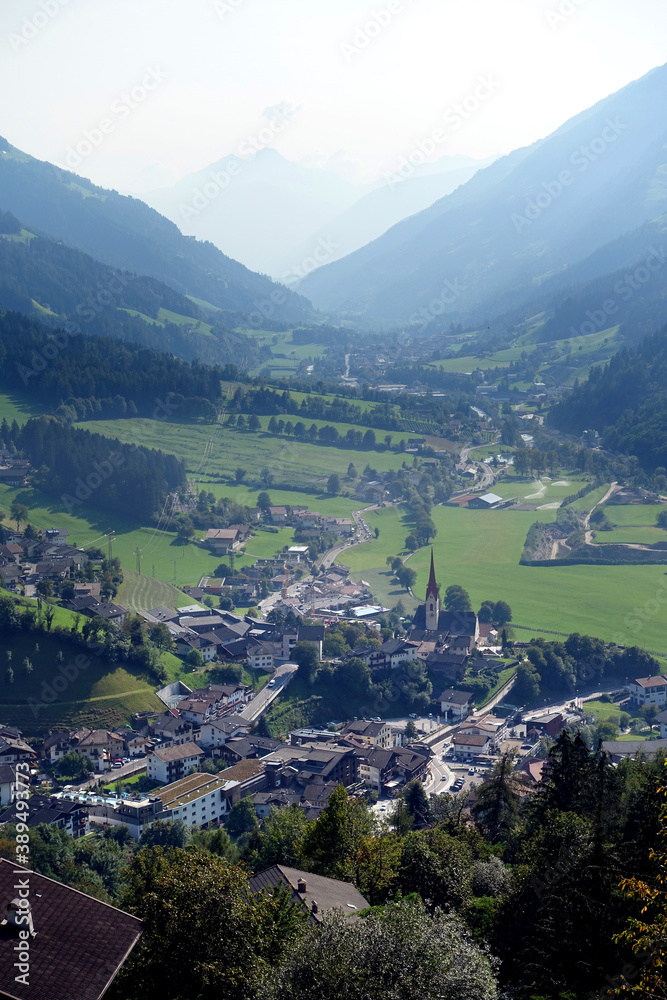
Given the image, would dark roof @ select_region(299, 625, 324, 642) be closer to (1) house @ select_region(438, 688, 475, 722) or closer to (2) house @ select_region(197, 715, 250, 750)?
(1) house @ select_region(438, 688, 475, 722)

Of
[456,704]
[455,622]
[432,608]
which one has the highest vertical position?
[432,608]

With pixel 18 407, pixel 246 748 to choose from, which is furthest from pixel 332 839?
pixel 18 407

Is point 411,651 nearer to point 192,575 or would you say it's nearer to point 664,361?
point 192,575
